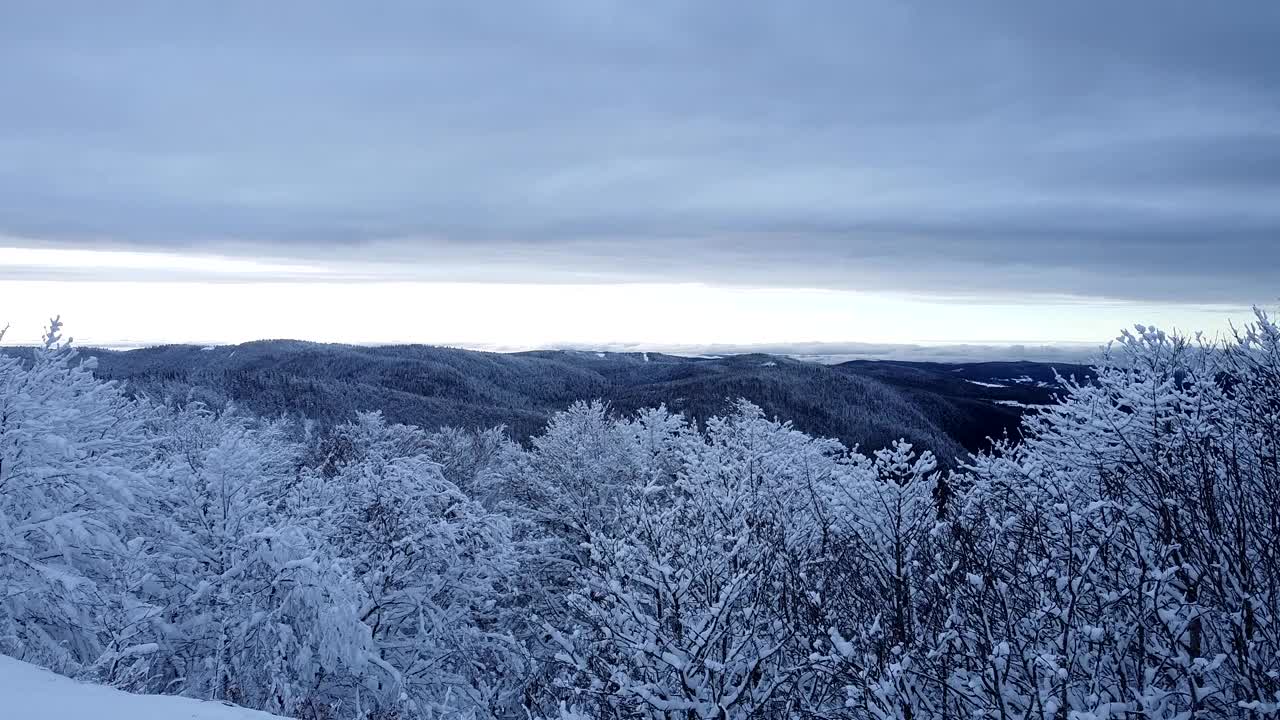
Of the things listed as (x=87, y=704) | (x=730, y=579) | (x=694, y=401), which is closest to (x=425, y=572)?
(x=730, y=579)

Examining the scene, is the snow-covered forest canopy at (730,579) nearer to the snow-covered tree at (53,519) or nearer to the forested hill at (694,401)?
the snow-covered tree at (53,519)

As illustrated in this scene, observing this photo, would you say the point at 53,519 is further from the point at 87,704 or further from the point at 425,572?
the point at 87,704

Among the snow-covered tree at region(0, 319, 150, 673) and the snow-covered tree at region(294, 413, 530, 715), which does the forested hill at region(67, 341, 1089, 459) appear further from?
the snow-covered tree at region(0, 319, 150, 673)

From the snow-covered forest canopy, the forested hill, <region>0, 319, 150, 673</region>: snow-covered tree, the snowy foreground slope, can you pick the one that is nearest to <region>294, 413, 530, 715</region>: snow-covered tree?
the snow-covered forest canopy

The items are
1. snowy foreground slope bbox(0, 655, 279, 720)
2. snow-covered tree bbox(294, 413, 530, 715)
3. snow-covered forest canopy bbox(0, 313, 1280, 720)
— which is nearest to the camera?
snowy foreground slope bbox(0, 655, 279, 720)

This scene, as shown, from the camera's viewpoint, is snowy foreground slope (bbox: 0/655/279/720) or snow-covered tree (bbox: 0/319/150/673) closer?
snowy foreground slope (bbox: 0/655/279/720)

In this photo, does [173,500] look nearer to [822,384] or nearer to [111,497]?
[111,497]

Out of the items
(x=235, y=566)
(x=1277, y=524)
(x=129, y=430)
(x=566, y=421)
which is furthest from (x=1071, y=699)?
(x=566, y=421)
